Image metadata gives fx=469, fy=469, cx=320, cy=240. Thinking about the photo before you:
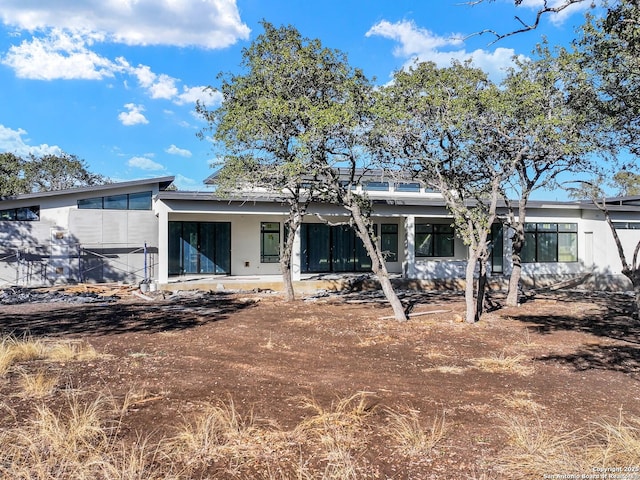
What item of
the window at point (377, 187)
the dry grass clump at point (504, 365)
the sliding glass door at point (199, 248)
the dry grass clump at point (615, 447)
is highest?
the window at point (377, 187)

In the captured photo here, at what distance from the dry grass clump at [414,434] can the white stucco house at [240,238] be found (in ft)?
39.2

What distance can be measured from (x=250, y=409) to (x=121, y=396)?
1.51 meters

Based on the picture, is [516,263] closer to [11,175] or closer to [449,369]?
[449,369]

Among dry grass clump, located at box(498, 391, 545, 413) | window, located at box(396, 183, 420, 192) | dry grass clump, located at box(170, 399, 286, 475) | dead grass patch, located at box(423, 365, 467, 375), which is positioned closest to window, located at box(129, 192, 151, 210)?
window, located at box(396, 183, 420, 192)

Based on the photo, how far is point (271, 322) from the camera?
10.9 m

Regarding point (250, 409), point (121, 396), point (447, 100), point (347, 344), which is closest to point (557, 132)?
point (447, 100)

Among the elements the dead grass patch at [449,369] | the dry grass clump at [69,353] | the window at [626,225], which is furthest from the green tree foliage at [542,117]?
the window at [626,225]

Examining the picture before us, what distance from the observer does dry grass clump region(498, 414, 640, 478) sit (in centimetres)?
343

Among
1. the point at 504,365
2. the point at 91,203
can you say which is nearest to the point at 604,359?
the point at 504,365

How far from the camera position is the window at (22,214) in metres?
17.2

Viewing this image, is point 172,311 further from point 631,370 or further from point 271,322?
point 631,370

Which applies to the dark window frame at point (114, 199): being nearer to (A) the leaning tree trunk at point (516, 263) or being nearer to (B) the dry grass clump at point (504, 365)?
(A) the leaning tree trunk at point (516, 263)

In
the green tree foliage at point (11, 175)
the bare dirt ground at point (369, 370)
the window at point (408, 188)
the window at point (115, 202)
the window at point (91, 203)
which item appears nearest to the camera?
the bare dirt ground at point (369, 370)

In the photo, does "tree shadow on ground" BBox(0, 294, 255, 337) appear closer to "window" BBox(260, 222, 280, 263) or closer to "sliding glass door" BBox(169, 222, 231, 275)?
"sliding glass door" BBox(169, 222, 231, 275)
